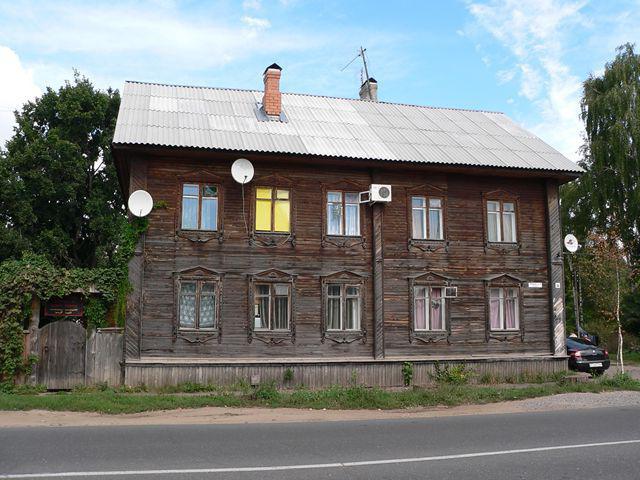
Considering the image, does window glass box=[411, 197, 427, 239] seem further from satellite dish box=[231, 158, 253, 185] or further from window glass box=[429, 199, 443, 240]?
satellite dish box=[231, 158, 253, 185]

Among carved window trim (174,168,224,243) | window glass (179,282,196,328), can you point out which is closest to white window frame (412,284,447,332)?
carved window trim (174,168,224,243)

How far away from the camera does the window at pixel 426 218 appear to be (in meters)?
18.4

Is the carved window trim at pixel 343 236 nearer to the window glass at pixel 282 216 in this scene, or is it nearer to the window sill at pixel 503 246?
the window glass at pixel 282 216

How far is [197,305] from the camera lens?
53.7 ft

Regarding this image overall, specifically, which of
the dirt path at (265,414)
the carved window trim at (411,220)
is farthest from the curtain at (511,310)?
the dirt path at (265,414)

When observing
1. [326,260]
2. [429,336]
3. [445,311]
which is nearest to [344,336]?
[326,260]

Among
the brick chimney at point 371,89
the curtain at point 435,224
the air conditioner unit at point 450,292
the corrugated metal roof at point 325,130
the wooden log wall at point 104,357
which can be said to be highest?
the brick chimney at point 371,89

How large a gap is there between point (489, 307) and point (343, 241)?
16.3 ft

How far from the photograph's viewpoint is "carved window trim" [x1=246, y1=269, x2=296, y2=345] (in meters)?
16.6

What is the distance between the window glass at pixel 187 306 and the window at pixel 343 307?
3.67m

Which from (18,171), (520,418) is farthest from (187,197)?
(18,171)

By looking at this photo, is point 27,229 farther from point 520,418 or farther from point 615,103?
point 615,103

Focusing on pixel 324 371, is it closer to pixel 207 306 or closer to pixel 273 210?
pixel 207 306

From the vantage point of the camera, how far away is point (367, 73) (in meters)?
26.1
